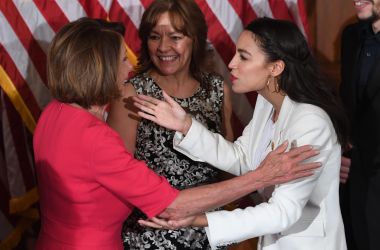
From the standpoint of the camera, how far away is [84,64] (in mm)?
1497

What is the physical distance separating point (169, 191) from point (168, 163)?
55cm

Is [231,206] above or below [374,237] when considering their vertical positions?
above

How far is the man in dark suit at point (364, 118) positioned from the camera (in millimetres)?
2258

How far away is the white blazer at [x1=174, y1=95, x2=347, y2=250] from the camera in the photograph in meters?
1.56

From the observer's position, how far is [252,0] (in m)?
2.68

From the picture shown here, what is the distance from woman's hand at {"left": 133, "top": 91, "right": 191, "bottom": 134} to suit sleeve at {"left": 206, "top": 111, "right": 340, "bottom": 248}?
38cm

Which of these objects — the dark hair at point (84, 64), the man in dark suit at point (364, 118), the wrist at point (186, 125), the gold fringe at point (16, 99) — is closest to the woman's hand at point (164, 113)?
the wrist at point (186, 125)

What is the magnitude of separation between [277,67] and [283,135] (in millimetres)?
214

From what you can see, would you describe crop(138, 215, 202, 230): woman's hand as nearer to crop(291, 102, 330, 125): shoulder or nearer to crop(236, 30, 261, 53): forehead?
crop(291, 102, 330, 125): shoulder

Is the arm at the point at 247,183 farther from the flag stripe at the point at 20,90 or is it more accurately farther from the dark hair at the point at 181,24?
the flag stripe at the point at 20,90

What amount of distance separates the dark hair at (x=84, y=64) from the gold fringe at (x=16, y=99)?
3.33ft

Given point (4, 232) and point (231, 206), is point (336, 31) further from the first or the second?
point (4, 232)

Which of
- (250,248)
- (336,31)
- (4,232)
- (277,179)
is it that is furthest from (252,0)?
(4,232)

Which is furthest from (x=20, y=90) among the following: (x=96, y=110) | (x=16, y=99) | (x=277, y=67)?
(x=277, y=67)
